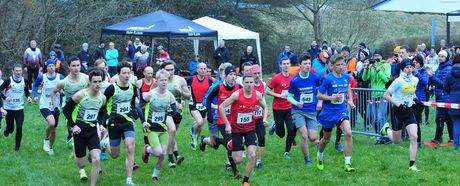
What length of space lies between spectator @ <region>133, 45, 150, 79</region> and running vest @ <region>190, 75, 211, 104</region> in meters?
10.4

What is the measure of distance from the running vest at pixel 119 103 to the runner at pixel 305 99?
9.03 feet

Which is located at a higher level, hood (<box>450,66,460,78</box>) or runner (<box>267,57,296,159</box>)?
hood (<box>450,66,460,78</box>)

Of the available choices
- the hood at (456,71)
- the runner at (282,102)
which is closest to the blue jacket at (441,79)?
the hood at (456,71)

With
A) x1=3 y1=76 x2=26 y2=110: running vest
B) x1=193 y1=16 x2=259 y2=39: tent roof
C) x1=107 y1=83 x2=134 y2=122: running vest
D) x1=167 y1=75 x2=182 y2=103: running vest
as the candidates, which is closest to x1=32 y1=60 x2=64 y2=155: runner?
x1=3 y1=76 x2=26 y2=110: running vest

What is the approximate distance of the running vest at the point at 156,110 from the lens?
11289 millimetres

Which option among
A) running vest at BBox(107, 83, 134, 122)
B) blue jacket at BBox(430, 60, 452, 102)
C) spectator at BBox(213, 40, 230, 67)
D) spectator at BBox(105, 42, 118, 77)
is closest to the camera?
running vest at BBox(107, 83, 134, 122)

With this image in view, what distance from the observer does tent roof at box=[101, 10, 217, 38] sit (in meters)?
24.3

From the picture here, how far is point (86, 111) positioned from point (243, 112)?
2.17 m

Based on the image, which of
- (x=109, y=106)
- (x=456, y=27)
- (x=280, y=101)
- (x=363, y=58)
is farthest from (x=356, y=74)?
(x=456, y=27)

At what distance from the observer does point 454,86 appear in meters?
13.8

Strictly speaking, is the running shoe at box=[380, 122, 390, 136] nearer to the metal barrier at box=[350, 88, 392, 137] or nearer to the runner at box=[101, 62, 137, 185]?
the metal barrier at box=[350, 88, 392, 137]

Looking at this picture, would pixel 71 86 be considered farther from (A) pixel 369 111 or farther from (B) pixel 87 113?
(A) pixel 369 111

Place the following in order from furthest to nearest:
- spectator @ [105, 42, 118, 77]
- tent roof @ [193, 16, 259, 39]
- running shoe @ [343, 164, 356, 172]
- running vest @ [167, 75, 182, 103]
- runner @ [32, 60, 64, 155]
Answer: tent roof @ [193, 16, 259, 39] → spectator @ [105, 42, 118, 77] → runner @ [32, 60, 64, 155] → running vest @ [167, 75, 182, 103] → running shoe @ [343, 164, 356, 172]

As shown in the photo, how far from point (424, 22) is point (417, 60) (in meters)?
42.7
